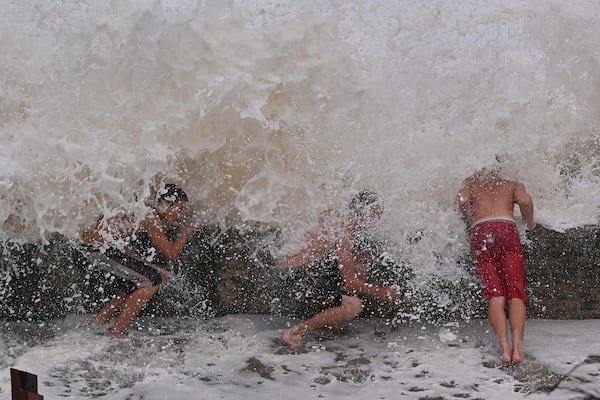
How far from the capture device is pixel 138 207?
3.80 meters

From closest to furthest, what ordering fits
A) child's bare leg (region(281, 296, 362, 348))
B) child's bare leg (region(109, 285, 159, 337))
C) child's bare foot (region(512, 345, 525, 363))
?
child's bare foot (region(512, 345, 525, 363)) < child's bare leg (region(281, 296, 362, 348)) < child's bare leg (region(109, 285, 159, 337))

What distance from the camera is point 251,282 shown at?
401 cm

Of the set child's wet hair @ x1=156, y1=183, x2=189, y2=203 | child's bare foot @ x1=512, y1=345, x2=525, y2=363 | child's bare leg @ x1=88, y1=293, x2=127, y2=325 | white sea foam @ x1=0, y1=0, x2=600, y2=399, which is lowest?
child's bare foot @ x1=512, y1=345, x2=525, y2=363

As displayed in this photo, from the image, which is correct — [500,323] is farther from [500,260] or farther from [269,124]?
[269,124]

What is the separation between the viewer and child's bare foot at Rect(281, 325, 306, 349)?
3662 mm

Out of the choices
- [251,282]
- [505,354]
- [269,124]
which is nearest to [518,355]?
[505,354]

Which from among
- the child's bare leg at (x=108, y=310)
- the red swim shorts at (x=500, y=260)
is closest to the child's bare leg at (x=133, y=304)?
the child's bare leg at (x=108, y=310)

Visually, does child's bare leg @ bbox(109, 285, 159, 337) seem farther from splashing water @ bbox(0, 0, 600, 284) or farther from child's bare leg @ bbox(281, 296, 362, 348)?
child's bare leg @ bbox(281, 296, 362, 348)

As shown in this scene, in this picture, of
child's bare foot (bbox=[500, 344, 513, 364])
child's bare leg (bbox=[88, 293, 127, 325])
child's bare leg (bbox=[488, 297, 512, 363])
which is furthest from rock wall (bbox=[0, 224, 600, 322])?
child's bare foot (bbox=[500, 344, 513, 364])

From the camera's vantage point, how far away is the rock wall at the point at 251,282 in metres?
3.85

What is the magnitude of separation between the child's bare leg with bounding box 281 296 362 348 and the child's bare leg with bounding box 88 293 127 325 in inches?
40.7

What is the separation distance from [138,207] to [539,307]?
2.47 metres

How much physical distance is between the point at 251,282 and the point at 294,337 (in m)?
0.50

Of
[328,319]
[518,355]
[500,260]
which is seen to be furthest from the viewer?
[328,319]
